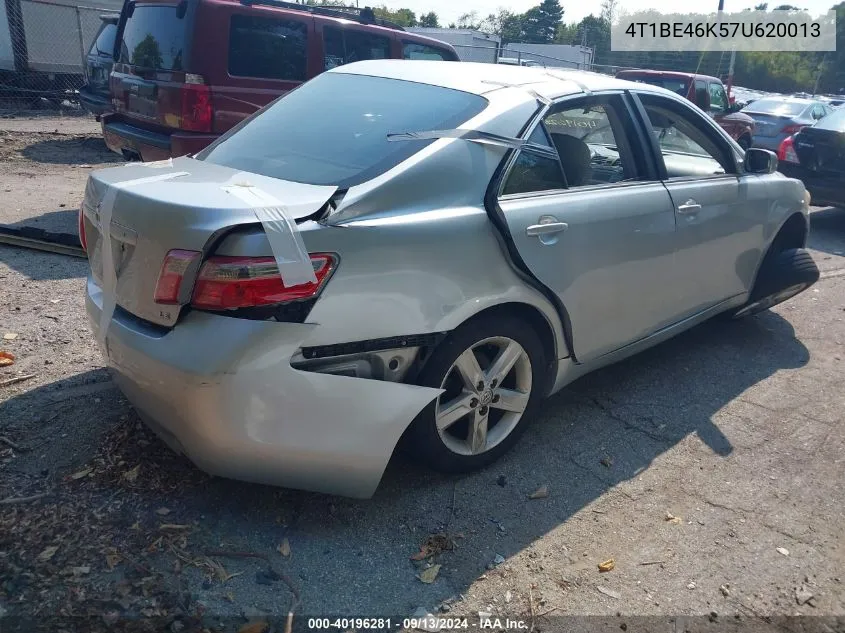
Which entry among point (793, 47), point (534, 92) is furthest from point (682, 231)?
point (793, 47)

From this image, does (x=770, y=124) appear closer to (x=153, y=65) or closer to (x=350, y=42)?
(x=350, y=42)

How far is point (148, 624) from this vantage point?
2264 mm

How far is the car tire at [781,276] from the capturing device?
4879 millimetres

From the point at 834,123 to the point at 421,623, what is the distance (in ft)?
29.4

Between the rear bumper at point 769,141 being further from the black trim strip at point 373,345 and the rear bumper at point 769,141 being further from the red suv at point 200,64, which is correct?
the black trim strip at point 373,345

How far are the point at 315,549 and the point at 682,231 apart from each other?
253 cm

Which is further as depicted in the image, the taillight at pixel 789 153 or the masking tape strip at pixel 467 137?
the taillight at pixel 789 153

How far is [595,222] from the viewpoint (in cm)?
337

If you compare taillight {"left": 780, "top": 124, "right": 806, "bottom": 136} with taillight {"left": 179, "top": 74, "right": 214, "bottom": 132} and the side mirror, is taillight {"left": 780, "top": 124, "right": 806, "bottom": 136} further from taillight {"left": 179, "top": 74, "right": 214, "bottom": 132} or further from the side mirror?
taillight {"left": 179, "top": 74, "right": 214, "bottom": 132}

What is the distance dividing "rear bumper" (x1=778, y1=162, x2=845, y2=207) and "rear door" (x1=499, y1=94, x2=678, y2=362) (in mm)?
6038

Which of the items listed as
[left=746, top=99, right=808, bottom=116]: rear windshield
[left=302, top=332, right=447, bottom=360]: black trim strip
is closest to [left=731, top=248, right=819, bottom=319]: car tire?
[left=302, top=332, right=447, bottom=360]: black trim strip

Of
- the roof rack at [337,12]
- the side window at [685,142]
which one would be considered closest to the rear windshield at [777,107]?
the roof rack at [337,12]

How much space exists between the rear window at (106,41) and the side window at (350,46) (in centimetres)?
413

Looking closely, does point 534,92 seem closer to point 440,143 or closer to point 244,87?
point 440,143
